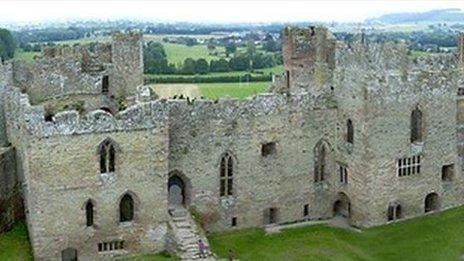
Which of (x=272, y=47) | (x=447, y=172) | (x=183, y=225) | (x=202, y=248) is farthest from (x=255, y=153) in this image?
(x=272, y=47)

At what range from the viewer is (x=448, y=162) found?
49.0 m

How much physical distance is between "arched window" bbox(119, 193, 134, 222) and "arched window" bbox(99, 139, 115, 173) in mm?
2202

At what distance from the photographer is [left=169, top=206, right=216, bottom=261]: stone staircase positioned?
132 feet

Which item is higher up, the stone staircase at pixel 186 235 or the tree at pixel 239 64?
the tree at pixel 239 64

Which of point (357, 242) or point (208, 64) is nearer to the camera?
point (357, 242)

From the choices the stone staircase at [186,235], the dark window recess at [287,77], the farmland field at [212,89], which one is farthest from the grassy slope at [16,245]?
the farmland field at [212,89]

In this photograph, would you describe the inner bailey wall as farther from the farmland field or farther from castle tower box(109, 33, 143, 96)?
the farmland field

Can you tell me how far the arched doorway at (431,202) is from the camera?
49.0 metres

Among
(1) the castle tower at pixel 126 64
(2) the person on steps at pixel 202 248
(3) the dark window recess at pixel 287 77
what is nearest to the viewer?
(2) the person on steps at pixel 202 248

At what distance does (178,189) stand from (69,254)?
904 cm

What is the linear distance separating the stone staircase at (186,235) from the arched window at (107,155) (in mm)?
4841

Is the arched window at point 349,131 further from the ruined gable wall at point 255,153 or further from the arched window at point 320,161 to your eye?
the arched window at point 320,161

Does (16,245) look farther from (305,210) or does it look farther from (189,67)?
(189,67)

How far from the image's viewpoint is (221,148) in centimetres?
4509
